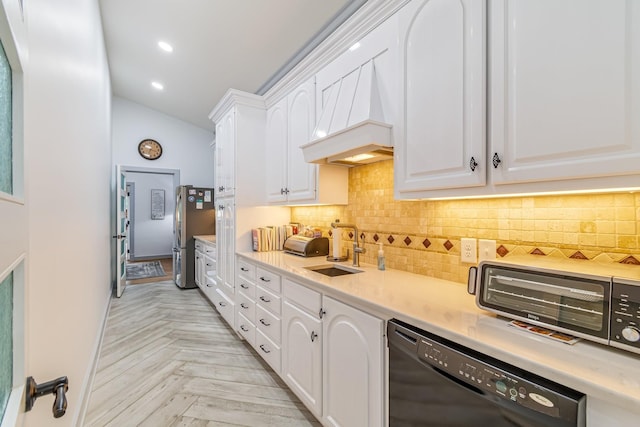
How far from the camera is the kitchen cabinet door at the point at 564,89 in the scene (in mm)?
842

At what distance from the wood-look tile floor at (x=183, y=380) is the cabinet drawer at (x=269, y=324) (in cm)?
37

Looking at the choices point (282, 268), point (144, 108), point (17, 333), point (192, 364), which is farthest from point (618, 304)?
point (144, 108)

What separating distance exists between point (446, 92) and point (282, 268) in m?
1.43

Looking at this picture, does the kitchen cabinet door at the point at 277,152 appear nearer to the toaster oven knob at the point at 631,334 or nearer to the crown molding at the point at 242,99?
the crown molding at the point at 242,99

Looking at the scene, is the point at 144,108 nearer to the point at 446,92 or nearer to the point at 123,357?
the point at 123,357

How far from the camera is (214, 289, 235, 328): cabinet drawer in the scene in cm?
311

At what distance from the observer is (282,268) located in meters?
2.03

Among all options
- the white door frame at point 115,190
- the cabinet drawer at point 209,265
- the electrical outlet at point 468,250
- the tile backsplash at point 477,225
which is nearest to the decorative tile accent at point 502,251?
the tile backsplash at point 477,225

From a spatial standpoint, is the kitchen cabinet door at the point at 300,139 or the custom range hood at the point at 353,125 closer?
the custom range hood at the point at 353,125

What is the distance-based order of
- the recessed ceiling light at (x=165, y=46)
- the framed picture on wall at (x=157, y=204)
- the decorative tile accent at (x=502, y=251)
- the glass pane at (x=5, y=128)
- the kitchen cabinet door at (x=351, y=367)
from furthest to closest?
the framed picture on wall at (x=157, y=204), the recessed ceiling light at (x=165, y=46), the decorative tile accent at (x=502, y=251), the kitchen cabinet door at (x=351, y=367), the glass pane at (x=5, y=128)

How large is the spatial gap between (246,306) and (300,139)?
158cm

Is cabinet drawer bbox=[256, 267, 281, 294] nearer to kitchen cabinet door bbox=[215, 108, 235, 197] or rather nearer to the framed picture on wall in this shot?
kitchen cabinet door bbox=[215, 108, 235, 197]

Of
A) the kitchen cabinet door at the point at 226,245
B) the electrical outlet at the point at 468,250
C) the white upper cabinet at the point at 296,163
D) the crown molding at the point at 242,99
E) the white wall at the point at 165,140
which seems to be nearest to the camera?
the electrical outlet at the point at 468,250

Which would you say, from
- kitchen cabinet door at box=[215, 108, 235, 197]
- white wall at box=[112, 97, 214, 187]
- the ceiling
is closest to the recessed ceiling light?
the ceiling
